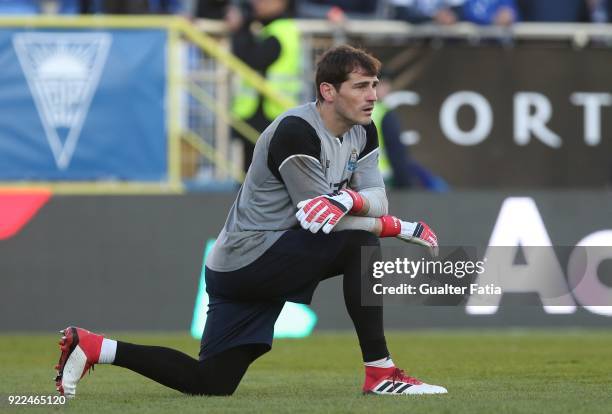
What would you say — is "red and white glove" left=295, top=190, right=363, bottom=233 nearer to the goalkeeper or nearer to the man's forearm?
the goalkeeper

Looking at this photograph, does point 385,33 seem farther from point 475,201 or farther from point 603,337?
point 603,337

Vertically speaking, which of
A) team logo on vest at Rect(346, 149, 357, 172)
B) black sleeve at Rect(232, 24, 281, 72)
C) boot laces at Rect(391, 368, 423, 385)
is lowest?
boot laces at Rect(391, 368, 423, 385)

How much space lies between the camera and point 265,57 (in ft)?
43.7

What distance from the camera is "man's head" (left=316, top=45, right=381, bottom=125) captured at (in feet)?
21.5

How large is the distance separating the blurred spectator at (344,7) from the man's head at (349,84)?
844 centimetres

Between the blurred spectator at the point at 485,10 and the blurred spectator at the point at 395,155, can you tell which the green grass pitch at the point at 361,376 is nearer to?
the blurred spectator at the point at 395,155

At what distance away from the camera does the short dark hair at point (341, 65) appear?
6578mm

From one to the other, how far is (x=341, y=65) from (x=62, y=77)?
631 centimetres

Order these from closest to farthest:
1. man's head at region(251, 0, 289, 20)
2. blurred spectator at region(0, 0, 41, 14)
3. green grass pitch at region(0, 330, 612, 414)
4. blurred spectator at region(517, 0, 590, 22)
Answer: green grass pitch at region(0, 330, 612, 414)
man's head at region(251, 0, 289, 20)
blurred spectator at region(0, 0, 41, 14)
blurred spectator at region(517, 0, 590, 22)

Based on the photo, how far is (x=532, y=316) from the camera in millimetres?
12875

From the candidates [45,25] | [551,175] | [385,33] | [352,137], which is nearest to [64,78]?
[45,25]

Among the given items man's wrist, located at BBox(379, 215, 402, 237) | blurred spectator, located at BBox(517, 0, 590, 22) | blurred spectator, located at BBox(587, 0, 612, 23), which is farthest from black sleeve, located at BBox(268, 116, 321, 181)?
blurred spectator, located at BBox(587, 0, 612, 23)

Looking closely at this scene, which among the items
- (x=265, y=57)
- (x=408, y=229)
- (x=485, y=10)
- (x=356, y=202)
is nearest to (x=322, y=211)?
(x=356, y=202)

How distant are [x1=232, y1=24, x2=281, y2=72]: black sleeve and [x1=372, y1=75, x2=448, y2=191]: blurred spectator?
112cm
